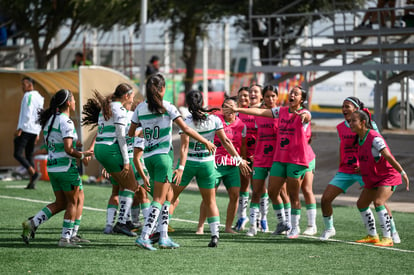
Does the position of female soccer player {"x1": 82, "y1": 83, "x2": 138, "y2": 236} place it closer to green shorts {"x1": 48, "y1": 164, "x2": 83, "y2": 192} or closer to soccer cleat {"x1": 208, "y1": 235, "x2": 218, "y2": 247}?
green shorts {"x1": 48, "y1": 164, "x2": 83, "y2": 192}

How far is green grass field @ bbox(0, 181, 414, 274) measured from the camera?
331 inches

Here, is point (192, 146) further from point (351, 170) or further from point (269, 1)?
point (269, 1)

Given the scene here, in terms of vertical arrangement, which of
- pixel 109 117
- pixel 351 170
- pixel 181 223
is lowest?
pixel 181 223

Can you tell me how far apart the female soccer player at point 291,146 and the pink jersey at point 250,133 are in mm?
1006

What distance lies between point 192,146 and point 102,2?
56.1 ft

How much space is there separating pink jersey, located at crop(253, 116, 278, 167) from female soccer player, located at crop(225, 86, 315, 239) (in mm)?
354

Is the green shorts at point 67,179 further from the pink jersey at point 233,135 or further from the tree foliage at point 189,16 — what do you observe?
the tree foliage at point 189,16

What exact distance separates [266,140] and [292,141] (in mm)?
628

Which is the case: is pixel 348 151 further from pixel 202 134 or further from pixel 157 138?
pixel 157 138

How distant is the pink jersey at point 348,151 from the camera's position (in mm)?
10711

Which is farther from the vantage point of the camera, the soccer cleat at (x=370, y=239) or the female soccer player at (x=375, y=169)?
the soccer cleat at (x=370, y=239)

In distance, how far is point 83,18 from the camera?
27.0m

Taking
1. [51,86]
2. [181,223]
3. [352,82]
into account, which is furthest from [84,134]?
[352,82]

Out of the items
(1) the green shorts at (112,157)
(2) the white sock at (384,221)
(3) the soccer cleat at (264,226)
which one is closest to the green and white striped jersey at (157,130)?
(1) the green shorts at (112,157)
